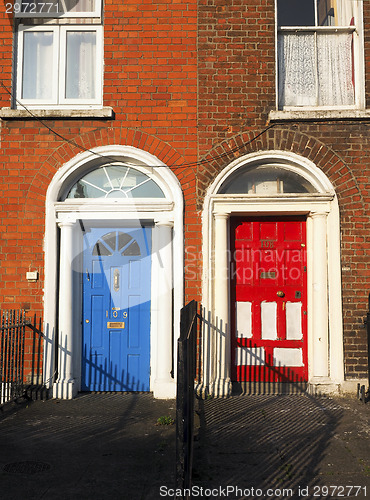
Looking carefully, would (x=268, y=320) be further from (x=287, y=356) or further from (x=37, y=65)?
(x=37, y=65)

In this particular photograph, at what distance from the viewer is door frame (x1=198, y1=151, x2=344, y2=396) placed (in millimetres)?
6496

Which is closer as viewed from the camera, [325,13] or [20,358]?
[20,358]

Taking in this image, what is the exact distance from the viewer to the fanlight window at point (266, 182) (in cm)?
690

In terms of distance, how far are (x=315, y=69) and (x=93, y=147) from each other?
3501mm

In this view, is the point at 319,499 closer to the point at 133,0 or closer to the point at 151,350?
the point at 151,350

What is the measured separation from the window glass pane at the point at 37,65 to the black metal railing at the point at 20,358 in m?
3.22

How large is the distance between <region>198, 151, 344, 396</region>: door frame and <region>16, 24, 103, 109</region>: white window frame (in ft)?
7.44

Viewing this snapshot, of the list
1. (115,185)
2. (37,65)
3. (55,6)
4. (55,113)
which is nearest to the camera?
(55,113)

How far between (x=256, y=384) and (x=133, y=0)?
19.2ft

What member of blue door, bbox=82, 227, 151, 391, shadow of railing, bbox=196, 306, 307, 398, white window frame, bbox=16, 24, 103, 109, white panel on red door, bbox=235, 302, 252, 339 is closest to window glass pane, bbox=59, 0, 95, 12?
white window frame, bbox=16, 24, 103, 109

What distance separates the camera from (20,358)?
6.20m

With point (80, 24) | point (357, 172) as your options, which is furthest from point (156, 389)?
point (80, 24)

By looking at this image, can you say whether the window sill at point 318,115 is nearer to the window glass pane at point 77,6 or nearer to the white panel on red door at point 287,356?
the window glass pane at point 77,6

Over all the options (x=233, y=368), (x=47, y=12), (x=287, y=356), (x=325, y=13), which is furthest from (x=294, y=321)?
(x=47, y=12)
